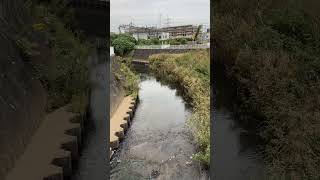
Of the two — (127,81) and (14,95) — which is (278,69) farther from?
(127,81)

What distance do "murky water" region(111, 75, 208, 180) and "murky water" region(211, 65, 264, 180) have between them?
147 cm

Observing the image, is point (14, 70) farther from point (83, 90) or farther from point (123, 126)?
point (123, 126)

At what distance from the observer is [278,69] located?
6.99 m

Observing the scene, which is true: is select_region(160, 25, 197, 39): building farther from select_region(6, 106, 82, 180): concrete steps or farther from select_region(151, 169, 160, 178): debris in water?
select_region(6, 106, 82, 180): concrete steps

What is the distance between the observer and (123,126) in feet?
35.9

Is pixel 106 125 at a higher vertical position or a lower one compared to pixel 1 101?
lower

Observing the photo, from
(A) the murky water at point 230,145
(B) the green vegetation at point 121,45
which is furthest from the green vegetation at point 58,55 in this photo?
(B) the green vegetation at point 121,45

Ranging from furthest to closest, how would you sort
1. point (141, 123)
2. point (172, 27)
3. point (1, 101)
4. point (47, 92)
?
1. point (172, 27)
2. point (141, 123)
3. point (47, 92)
4. point (1, 101)

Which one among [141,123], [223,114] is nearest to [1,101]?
[223,114]

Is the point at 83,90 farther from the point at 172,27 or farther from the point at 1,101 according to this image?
the point at 172,27

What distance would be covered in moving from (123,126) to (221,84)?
4.13 m

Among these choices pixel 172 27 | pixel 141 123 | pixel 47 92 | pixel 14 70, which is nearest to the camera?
pixel 14 70

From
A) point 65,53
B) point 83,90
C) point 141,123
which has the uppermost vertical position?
point 65,53

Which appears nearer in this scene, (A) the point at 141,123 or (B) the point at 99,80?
(B) the point at 99,80
